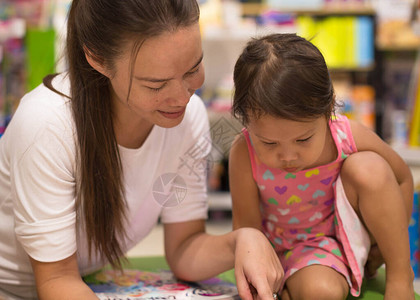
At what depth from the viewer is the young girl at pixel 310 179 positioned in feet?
3.45

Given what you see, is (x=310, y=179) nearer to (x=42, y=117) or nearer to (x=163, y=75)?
(x=163, y=75)

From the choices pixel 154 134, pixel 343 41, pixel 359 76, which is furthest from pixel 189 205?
pixel 359 76

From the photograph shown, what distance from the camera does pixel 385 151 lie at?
3.90 feet

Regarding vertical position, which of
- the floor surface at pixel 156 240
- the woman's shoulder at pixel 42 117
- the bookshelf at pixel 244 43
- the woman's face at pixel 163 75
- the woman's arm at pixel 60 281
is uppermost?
the woman's face at pixel 163 75

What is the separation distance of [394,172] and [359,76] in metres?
3.02

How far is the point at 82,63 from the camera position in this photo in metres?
1.11

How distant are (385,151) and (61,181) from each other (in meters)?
0.66

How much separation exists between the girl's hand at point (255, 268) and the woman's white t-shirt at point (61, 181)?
0.24 metres

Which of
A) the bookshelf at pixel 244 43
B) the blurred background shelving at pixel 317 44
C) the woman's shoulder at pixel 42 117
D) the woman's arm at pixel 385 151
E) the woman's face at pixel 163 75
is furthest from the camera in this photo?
the bookshelf at pixel 244 43

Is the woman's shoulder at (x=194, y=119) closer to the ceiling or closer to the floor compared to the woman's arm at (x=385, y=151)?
closer to the ceiling

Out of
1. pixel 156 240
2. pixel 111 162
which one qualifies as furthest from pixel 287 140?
pixel 156 240

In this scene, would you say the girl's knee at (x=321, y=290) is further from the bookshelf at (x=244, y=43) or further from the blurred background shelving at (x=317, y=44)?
the bookshelf at (x=244, y=43)

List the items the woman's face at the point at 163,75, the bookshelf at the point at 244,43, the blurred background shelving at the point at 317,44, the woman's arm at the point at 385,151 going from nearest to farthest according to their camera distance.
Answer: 1. the woman's face at the point at 163,75
2. the woman's arm at the point at 385,151
3. the blurred background shelving at the point at 317,44
4. the bookshelf at the point at 244,43

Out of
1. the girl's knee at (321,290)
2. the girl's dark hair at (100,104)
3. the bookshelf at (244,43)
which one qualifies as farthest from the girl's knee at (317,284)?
the bookshelf at (244,43)
